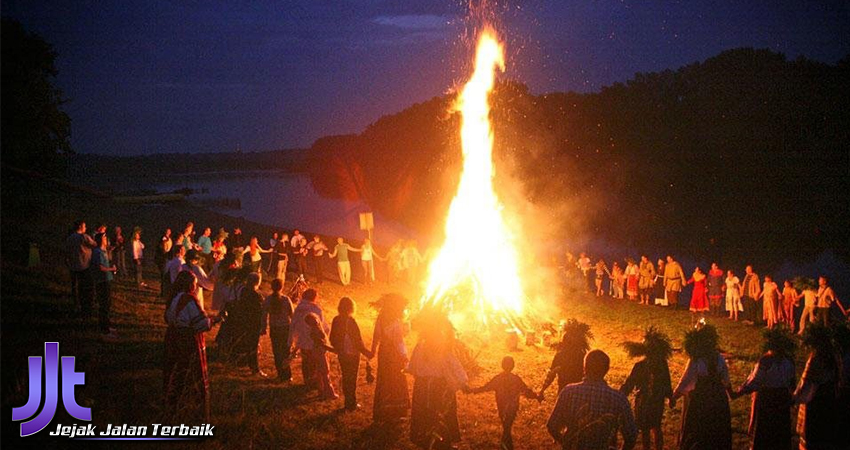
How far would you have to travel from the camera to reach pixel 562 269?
2375 cm

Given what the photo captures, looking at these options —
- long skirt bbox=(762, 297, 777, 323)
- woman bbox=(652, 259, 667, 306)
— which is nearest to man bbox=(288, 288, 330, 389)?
long skirt bbox=(762, 297, 777, 323)

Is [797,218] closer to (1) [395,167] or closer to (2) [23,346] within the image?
(2) [23,346]

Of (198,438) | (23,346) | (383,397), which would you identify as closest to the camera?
(198,438)

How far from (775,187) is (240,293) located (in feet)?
158

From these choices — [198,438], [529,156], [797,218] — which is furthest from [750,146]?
[198,438]

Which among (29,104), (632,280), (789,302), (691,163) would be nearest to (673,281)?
(632,280)

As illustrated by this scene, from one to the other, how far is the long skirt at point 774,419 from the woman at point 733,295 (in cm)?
1140

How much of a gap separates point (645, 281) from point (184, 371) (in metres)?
16.8

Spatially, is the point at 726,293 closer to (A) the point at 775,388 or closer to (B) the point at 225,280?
(A) the point at 775,388

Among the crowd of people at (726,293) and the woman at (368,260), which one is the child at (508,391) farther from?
the woman at (368,260)

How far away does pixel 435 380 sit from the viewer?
26.6 feet

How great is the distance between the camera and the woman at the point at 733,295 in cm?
1836

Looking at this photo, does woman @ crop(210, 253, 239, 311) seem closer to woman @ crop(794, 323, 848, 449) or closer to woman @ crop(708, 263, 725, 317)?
woman @ crop(794, 323, 848, 449)

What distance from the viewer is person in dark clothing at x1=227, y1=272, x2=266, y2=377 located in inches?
422
